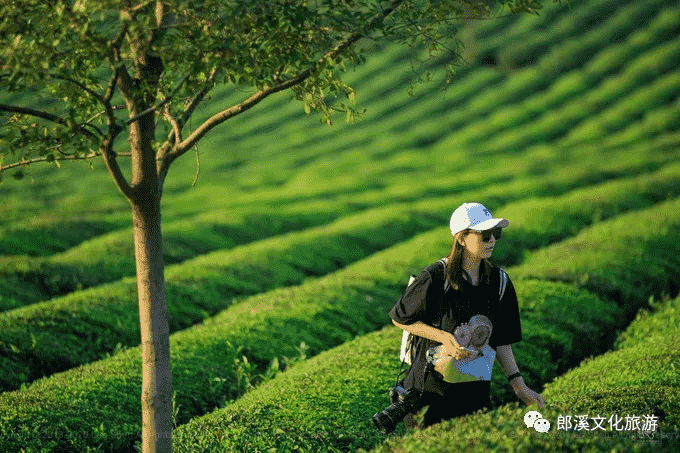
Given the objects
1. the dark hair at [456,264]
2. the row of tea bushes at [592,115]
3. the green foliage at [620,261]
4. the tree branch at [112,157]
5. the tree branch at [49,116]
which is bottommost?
the green foliage at [620,261]

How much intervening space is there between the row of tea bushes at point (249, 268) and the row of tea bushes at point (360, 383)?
4.36 m

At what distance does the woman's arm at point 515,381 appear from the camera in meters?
6.11

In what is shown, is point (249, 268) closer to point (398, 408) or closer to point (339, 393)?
point (339, 393)

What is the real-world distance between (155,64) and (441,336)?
12.6 feet

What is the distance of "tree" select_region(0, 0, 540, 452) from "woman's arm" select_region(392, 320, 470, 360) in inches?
103

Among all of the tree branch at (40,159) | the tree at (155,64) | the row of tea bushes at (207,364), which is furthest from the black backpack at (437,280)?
the row of tea bushes at (207,364)

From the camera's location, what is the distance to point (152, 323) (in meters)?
6.91

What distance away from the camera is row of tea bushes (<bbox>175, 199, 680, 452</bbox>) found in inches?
298

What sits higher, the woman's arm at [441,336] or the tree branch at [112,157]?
the tree branch at [112,157]

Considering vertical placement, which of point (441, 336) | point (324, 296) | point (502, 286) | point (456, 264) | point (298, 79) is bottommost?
point (324, 296)

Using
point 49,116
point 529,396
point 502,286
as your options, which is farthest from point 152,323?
point 529,396

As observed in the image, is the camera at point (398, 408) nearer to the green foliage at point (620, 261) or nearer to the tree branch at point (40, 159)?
the tree branch at point (40, 159)

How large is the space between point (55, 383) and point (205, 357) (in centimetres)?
238

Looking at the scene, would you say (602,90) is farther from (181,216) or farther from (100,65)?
(100,65)
